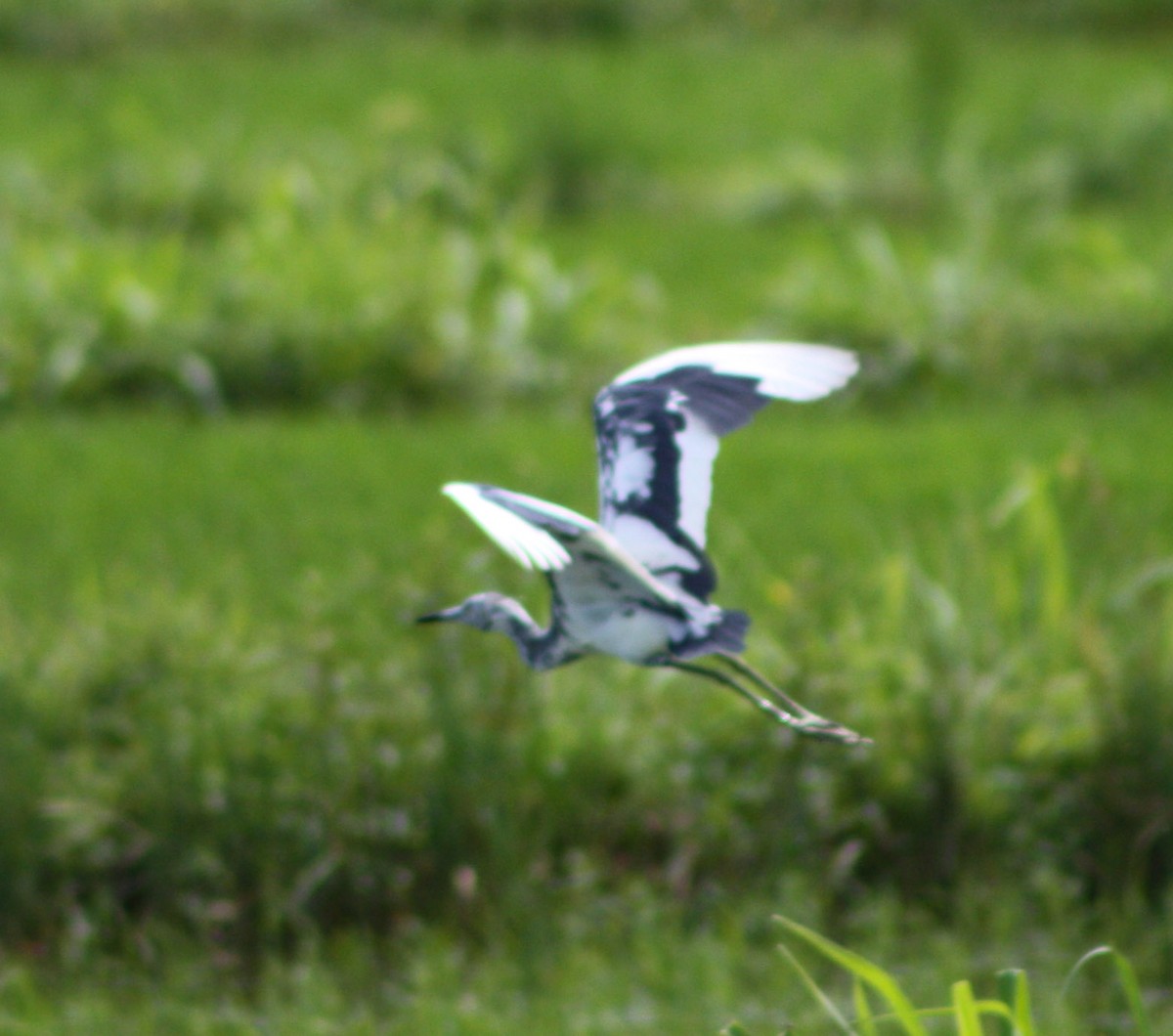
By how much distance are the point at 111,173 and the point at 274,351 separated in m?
2.81

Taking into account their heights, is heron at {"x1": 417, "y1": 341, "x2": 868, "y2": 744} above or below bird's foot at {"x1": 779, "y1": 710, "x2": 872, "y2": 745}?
above

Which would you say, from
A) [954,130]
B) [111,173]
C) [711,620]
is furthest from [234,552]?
[954,130]

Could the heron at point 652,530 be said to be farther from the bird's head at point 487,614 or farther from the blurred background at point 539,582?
the blurred background at point 539,582

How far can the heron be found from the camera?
121 centimetres

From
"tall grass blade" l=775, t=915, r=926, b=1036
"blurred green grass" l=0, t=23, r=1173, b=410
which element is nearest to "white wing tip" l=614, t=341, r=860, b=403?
"tall grass blade" l=775, t=915, r=926, b=1036

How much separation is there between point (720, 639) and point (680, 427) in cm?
32

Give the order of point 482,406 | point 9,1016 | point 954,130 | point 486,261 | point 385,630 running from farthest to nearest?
point 954,130 < point 486,261 < point 482,406 < point 385,630 < point 9,1016

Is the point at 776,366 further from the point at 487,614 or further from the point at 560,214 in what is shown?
the point at 560,214

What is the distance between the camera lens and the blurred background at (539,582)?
11.8ft

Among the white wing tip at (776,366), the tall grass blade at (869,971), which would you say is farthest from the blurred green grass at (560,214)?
the white wing tip at (776,366)

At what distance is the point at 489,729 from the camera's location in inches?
145

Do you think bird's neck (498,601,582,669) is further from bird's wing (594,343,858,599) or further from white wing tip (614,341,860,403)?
white wing tip (614,341,860,403)

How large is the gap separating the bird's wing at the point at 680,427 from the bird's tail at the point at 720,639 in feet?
0.21

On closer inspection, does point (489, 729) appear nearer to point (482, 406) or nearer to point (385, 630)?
point (385, 630)
